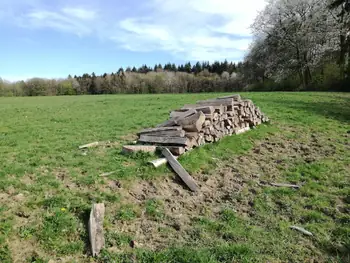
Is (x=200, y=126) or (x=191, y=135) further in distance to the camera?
(x=200, y=126)

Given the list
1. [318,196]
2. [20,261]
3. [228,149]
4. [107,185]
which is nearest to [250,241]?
[318,196]

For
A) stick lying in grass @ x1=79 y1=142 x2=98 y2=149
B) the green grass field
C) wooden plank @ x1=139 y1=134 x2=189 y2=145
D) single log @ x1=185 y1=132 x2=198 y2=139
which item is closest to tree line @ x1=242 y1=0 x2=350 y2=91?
the green grass field

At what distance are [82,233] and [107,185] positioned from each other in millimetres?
1390

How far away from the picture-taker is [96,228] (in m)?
4.44

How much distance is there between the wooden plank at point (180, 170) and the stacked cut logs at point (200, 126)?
1.21ft

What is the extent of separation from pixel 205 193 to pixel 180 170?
780mm

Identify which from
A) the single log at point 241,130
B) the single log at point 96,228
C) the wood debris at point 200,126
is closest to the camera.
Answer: the single log at point 96,228

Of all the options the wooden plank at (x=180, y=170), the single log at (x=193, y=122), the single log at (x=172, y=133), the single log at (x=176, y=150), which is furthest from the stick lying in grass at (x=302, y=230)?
the single log at (x=193, y=122)

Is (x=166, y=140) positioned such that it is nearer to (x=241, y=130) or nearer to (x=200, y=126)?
(x=200, y=126)

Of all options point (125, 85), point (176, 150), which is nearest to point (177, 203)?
point (176, 150)

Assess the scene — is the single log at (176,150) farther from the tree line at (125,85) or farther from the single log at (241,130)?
the tree line at (125,85)

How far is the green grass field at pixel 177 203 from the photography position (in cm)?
423

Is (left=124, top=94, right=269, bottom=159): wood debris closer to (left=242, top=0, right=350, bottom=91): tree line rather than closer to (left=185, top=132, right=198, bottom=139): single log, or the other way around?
(left=185, top=132, right=198, bottom=139): single log

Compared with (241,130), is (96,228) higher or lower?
lower
